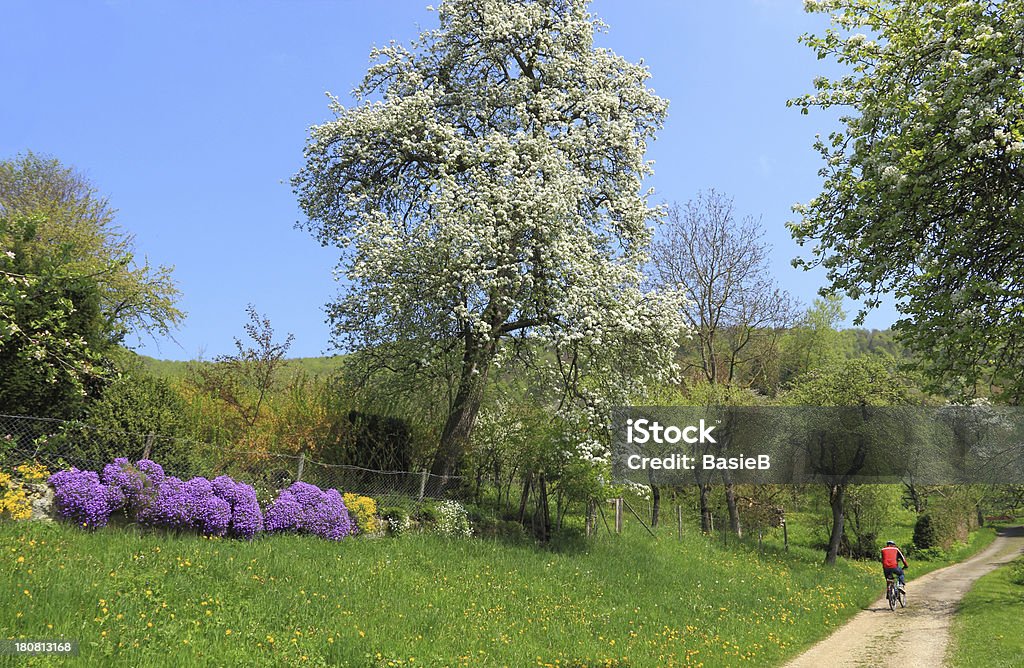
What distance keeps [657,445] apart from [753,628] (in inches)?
643

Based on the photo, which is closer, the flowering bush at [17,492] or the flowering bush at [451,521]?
the flowering bush at [17,492]

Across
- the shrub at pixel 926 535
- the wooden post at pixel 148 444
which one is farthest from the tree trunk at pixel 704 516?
the shrub at pixel 926 535

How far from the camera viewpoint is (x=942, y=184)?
46.2 feet

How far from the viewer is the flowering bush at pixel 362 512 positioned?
1719 centimetres

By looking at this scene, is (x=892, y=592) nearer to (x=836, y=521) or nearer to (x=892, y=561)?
(x=892, y=561)

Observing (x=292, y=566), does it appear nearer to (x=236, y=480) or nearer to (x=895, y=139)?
(x=236, y=480)

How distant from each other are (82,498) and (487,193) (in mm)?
12696

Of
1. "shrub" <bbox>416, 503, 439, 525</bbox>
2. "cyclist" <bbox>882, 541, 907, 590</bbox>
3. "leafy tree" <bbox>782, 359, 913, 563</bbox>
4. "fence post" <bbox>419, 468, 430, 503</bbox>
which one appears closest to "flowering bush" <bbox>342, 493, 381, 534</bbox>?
"shrub" <bbox>416, 503, 439, 525</bbox>

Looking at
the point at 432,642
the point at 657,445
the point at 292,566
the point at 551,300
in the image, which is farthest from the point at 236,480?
the point at 657,445

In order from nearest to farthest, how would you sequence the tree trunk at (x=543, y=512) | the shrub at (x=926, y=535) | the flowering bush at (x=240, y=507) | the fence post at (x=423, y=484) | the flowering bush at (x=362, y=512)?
1. the flowering bush at (x=240, y=507)
2. the flowering bush at (x=362, y=512)
3. the fence post at (x=423, y=484)
4. the tree trunk at (x=543, y=512)
5. the shrub at (x=926, y=535)

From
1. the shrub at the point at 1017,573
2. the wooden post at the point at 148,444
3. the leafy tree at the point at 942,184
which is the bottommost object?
the shrub at the point at 1017,573

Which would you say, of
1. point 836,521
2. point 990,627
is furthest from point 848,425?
point 990,627

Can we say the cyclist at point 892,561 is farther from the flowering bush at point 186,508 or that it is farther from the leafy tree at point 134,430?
the leafy tree at point 134,430

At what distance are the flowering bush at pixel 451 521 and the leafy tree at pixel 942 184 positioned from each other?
38.3 ft
